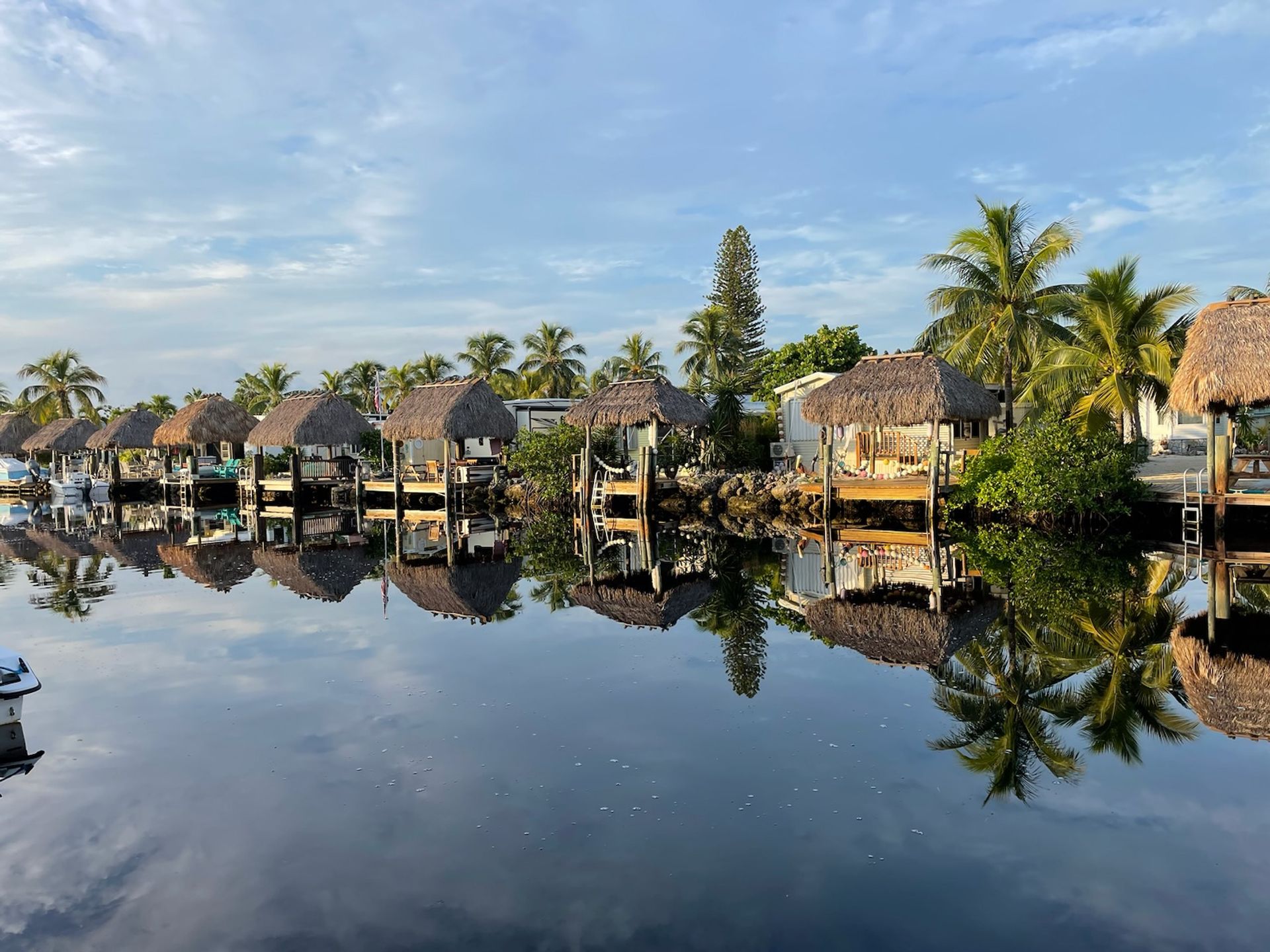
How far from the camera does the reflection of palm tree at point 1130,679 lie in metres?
7.23

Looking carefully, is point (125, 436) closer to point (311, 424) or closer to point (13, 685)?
point (311, 424)

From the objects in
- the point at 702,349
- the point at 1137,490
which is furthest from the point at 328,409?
the point at 1137,490

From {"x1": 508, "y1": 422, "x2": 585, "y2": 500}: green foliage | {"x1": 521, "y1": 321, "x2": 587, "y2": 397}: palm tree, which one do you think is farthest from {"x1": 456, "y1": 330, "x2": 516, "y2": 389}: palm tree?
{"x1": 508, "y1": 422, "x2": 585, "y2": 500}: green foliage

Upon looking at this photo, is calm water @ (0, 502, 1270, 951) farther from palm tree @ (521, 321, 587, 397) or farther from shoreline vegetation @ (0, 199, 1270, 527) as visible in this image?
palm tree @ (521, 321, 587, 397)

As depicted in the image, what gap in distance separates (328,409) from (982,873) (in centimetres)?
3127

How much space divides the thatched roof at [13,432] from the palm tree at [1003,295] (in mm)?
46154

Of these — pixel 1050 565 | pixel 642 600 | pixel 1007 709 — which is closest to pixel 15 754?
pixel 642 600

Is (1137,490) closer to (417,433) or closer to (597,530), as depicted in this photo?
(597,530)

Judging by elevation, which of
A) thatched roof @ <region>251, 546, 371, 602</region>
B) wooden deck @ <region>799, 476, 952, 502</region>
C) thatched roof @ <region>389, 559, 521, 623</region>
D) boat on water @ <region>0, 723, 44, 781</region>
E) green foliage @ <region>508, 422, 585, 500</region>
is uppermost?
green foliage @ <region>508, 422, 585, 500</region>

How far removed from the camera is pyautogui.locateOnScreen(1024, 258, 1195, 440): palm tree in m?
22.3

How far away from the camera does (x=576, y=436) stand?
28.7 meters

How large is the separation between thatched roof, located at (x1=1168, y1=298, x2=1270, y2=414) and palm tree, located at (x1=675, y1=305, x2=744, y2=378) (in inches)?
1097

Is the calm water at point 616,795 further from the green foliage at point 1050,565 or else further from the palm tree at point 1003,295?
the palm tree at point 1003,295

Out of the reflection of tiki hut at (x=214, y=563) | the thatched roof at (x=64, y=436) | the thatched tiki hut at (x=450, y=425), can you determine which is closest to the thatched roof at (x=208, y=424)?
the thatched tiki hut at (x=450, y=425)
